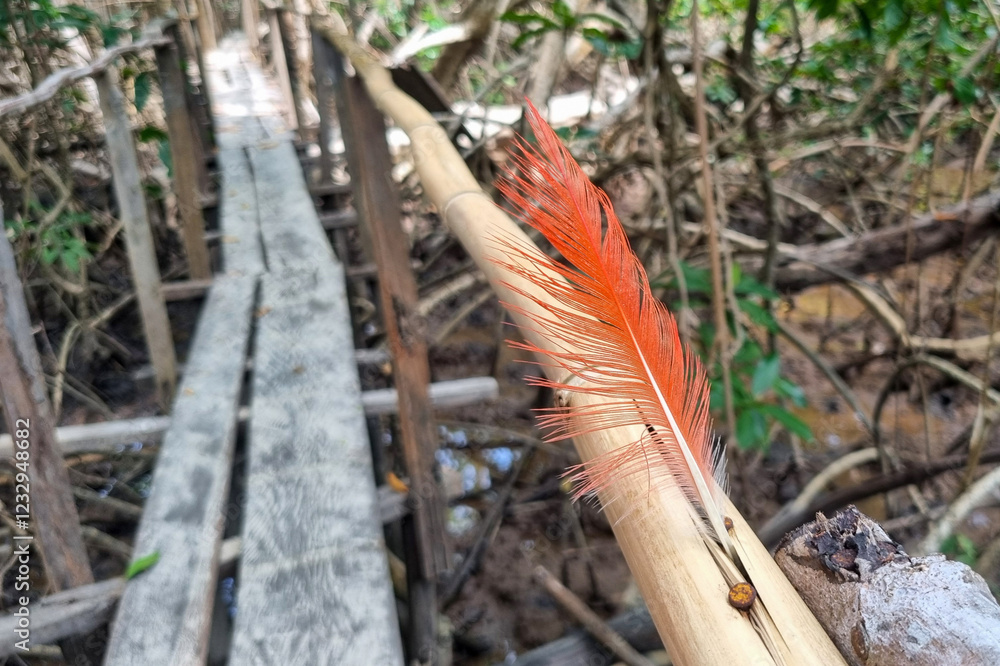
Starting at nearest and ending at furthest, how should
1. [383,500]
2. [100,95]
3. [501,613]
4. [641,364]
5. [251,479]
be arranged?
[641,364], [251,479], [383,500], [100,95], [501,613]

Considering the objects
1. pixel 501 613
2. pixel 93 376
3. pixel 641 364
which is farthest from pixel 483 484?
pixel 641 364

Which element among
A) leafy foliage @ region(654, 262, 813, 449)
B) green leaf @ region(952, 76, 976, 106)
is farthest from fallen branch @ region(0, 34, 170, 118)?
green leaf @ region(952, 76, 976, 106)

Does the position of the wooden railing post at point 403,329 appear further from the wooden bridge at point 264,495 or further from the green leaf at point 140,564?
the green leaf at point 140,564

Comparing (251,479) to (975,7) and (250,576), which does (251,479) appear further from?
(975,7)

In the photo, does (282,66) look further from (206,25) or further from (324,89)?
(206,25)

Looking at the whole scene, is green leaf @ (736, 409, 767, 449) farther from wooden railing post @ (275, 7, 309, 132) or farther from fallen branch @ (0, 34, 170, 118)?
wooden railing post @ (275, 7, 309, 132)

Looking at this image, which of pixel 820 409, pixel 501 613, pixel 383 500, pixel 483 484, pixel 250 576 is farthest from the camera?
pixel 820 409
